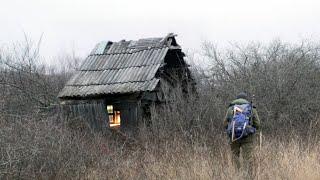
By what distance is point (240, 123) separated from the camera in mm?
8523

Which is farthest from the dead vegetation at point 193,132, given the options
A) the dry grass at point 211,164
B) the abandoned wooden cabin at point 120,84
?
the abandoned wooden cabin at point 120,84

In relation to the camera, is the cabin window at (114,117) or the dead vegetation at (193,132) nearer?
the dead vegetation at (193,132)

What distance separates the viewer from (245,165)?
840 cm

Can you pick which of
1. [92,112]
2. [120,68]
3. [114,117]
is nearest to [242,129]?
[92,112]

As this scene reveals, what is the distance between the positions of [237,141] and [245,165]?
1.52 feet

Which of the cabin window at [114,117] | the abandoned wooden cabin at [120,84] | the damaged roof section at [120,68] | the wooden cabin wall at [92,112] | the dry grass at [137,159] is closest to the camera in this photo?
the dry grass at [137,159]

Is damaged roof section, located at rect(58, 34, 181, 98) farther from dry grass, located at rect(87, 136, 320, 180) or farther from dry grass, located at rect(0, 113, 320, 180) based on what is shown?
dry grass, located at rect(87, 136, 320, 180)

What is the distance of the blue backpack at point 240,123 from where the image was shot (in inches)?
334

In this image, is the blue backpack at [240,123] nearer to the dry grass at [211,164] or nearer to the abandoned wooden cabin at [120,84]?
the dry grass at [211,164]

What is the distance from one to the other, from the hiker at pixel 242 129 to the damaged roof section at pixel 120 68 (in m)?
7.26

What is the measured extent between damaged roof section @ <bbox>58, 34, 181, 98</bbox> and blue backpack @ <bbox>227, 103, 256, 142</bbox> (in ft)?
24.0

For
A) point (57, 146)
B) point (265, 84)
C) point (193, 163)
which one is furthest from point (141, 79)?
point (193, 163)

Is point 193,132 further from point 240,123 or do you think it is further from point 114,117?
point 114,117

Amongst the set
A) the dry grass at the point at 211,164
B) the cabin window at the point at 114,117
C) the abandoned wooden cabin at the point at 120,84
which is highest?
the abandoned wooden cabin at the point at 120,84
